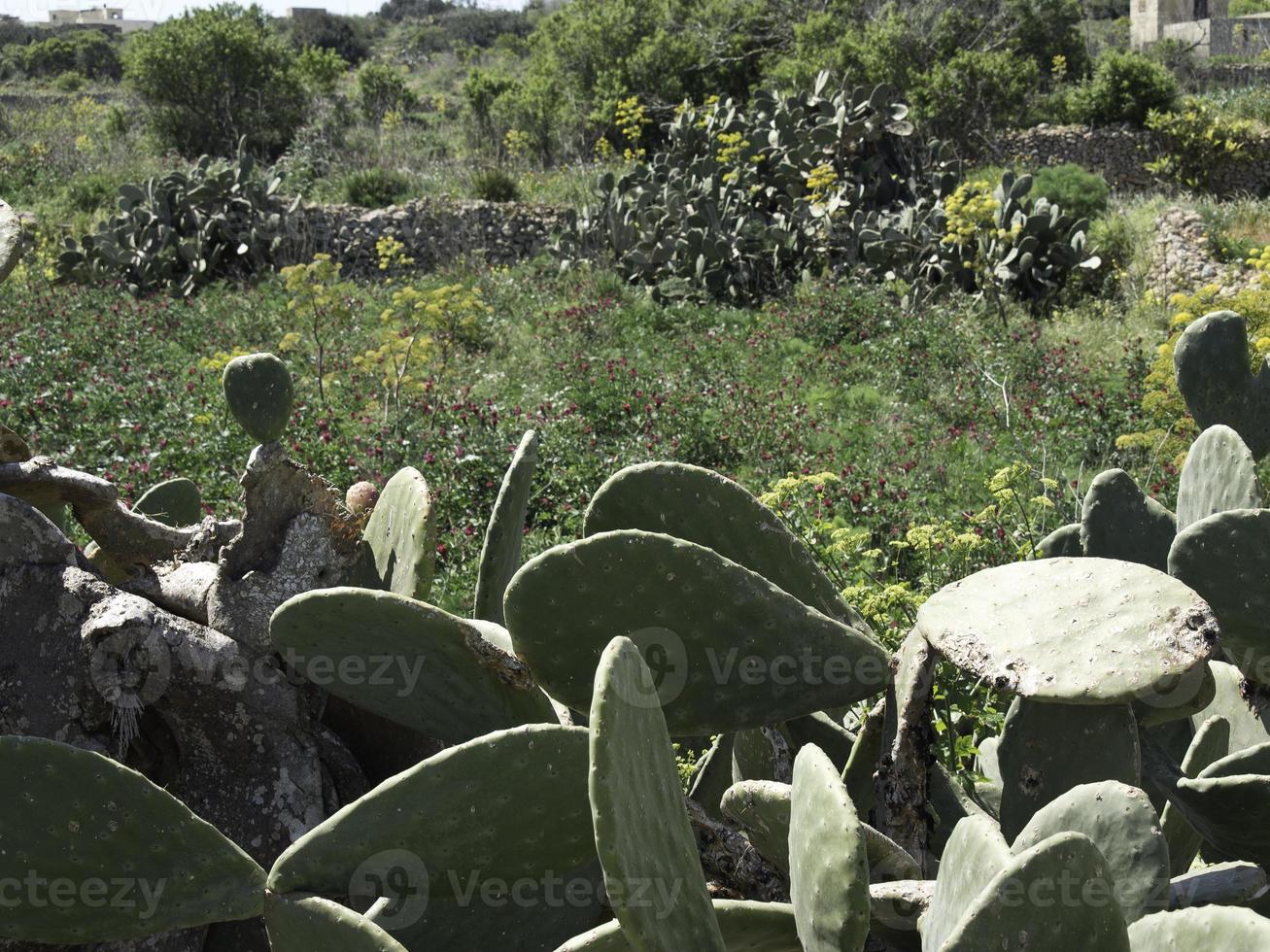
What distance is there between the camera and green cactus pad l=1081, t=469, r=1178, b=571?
1411 millimetres

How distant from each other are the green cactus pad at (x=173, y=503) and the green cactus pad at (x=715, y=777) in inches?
45.1

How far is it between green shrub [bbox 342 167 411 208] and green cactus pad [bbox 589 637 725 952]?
14.0m

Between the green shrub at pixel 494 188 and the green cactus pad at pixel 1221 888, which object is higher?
the green shrub at pixel 494 188

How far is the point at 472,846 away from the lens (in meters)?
0.97

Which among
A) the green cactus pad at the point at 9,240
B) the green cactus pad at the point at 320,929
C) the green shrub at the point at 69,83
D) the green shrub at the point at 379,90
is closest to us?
the green cactus pad at the point at 320,929

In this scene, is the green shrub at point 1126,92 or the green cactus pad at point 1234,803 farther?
the green shrub at point 1126,92

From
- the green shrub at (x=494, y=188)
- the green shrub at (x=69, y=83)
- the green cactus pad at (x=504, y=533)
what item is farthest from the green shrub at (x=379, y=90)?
the green cactus pad at (x=504, y=533)

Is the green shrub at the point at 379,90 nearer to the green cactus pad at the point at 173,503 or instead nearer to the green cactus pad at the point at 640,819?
the green cactus pad at the point at 173,503

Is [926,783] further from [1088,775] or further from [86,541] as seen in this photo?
[86,541]

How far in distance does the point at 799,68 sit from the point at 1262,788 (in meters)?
17.4

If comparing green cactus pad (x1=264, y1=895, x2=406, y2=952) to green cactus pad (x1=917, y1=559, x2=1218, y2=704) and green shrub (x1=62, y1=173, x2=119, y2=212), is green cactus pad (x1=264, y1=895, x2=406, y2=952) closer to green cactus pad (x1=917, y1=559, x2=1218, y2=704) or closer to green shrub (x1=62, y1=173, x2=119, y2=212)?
green cactus pad (x1=917, y1=559, x2=1218, y2=704)

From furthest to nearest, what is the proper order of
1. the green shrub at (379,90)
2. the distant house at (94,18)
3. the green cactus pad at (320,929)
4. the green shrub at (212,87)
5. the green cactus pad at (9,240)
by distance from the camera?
the distant house at (94,18) < the green shrub at (379,90) < the green shrub at (212,87) < the green cactus pad at (9,240) < the green cactus pad at (320,929)

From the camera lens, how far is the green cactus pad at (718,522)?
125cm

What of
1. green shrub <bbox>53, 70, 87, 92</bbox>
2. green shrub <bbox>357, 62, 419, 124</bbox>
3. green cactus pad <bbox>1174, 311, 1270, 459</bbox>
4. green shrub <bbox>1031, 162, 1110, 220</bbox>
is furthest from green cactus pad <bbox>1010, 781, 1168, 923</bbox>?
green shrub <bbox>53, 70, 87, 92</bbox>
